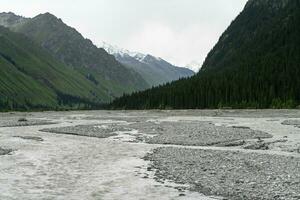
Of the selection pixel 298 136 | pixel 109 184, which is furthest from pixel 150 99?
pixel 109 184

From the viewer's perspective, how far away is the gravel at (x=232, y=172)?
70.1 feet

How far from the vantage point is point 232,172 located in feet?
86.6

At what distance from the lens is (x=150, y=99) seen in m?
162

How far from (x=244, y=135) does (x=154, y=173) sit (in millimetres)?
25204

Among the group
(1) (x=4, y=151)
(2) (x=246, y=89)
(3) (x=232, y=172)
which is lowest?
(3) (x=232, y=172)

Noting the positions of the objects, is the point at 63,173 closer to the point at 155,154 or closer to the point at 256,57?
the point at 155,154

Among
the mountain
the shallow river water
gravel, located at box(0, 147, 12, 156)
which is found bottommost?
the shallow river water

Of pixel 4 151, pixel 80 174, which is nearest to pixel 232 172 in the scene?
pixel 80 174

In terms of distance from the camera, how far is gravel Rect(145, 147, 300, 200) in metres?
21.4

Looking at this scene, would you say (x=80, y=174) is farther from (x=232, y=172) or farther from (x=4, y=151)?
(x=4, y=151)

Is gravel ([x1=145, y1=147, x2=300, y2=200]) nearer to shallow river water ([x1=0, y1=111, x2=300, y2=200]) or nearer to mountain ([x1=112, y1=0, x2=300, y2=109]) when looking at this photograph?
shallow river water ([x1=0, y1=111, x2=300, y2=200])

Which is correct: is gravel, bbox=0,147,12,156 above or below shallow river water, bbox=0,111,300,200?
above

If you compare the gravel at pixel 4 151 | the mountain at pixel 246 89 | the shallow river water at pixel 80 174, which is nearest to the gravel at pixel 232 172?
the shallow river water at pixel 80 174

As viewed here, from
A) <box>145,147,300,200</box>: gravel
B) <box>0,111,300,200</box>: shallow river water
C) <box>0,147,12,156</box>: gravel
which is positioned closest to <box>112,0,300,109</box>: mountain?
<box>145,147,300,200</box>: gravel
